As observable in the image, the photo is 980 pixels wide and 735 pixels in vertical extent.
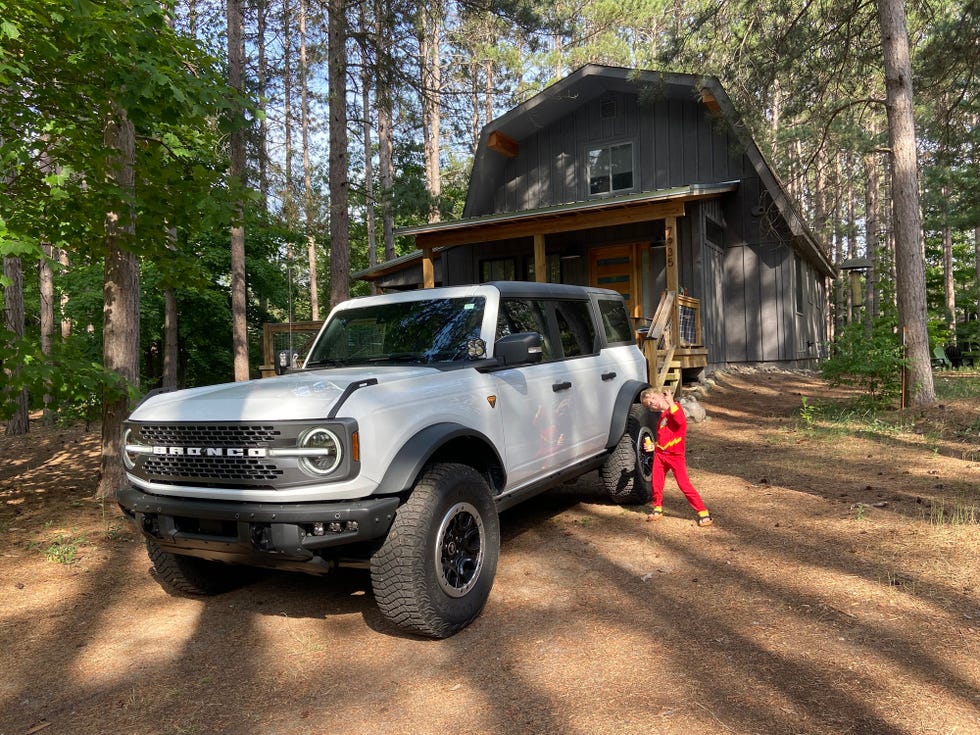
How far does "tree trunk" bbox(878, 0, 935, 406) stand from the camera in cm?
1045

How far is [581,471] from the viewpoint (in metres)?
5.38

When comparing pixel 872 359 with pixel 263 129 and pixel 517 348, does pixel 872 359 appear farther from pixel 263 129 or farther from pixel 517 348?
pixel 263 129

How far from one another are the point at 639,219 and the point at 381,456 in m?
10.9

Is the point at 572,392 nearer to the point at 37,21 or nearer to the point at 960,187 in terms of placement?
the point at 37,21

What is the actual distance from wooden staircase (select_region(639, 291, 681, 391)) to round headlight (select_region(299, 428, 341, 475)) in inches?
320

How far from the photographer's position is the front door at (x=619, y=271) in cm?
1596

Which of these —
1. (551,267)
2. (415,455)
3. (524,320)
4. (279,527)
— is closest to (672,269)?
(551,267)

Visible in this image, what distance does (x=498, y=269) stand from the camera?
58.2ft

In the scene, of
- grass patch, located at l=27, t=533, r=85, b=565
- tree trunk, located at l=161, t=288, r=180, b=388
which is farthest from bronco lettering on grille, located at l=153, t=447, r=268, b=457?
tree trunk, located at l=161, t=288, r=180, b=388

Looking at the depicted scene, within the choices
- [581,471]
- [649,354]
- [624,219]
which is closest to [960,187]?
[624,219]

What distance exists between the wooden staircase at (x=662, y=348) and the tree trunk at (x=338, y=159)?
18.9 ft

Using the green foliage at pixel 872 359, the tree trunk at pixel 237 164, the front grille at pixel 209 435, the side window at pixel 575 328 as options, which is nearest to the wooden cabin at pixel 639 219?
the green foliage at pixel 872 359

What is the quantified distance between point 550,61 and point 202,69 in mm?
30635

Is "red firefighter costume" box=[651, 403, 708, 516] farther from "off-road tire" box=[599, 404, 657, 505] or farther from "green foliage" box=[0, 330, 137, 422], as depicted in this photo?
"green foliage" box=[0, 330, 137, 422]
